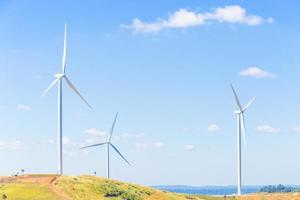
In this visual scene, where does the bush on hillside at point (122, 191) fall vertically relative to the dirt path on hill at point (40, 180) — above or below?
below

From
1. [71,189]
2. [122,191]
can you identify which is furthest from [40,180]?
[122,191]

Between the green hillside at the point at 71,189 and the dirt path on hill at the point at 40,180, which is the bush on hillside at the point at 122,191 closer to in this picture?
the green hillside at the point at 71,189

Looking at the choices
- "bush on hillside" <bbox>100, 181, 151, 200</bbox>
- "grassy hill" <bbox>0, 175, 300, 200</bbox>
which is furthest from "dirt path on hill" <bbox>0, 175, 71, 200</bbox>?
"bush on hillside" <bbox>100, 181, 151, 200</bbox>

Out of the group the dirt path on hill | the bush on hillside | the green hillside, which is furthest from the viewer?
the bush on hillside

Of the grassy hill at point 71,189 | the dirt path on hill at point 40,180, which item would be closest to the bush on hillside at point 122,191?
the grassy hill at point 71,189

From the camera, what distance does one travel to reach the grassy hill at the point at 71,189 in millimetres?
112062

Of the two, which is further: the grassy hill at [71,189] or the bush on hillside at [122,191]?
the bush on hillside at [122,191]

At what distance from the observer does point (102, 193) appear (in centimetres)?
12112

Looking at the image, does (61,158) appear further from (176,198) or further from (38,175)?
(176,198)

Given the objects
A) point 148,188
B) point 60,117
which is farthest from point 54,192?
point 148,188

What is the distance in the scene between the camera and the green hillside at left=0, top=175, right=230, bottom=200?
112 metres

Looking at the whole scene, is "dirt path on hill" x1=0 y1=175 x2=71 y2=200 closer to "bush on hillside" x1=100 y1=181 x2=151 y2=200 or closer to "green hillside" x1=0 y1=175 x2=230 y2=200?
"green hillside" x1=0 y1=175 x2=230 y2=200

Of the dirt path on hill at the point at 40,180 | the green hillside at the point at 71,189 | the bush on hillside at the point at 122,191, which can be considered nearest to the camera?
the green hillside at the point at 71,189

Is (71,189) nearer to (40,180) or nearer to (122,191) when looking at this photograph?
(40,180)
